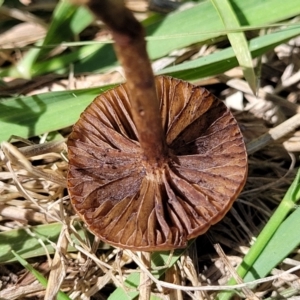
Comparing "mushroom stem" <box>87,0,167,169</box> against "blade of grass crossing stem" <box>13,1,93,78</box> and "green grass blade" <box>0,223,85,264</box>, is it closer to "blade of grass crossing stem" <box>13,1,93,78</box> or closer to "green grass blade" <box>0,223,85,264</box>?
"green grass blade" <box>0,223,85,264</box>

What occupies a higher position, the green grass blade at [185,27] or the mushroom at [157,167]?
the green grass blade at [185,27]

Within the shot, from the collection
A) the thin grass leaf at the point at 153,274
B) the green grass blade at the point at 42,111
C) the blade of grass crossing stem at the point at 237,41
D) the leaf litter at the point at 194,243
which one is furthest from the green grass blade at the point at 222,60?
the thin grass leaf at the point at 153,274

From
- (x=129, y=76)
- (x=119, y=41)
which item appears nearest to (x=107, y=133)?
(x=129, y=76)

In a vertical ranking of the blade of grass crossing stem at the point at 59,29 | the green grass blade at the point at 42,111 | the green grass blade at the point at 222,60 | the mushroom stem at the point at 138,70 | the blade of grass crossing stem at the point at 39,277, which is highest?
the blade of grass crossing stem at the point at 59,29

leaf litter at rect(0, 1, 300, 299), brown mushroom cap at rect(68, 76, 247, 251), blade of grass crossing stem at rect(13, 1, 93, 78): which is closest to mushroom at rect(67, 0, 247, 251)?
brown mushroom cap at rect(68, 76, 247, 251)

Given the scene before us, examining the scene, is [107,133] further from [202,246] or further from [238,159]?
[202,246]

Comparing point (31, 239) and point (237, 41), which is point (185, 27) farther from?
point (31, 239)

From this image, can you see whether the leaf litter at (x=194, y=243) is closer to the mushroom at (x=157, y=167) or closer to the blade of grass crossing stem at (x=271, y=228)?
the blade of grass crossing stem at (x=271, y=228)

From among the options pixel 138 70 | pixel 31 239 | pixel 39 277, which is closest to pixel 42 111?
pixel 31 239
